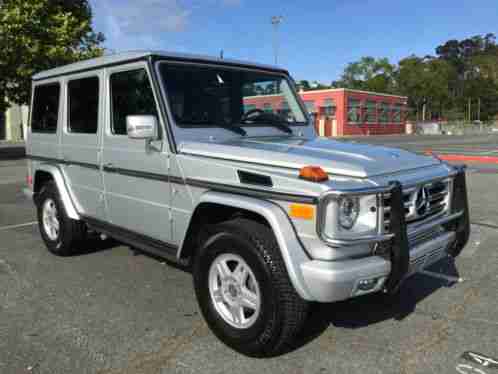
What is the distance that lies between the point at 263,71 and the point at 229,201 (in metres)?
1.98

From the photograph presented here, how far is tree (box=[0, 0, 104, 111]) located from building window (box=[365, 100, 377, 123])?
47914mm

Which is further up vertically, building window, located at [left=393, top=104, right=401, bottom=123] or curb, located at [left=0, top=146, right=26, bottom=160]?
building window, located at [left=393, top=104, right=401, bottom=123]

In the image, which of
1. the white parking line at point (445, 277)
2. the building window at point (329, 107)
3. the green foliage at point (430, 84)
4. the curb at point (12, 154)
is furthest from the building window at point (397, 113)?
the white parking line at point (445, 277)

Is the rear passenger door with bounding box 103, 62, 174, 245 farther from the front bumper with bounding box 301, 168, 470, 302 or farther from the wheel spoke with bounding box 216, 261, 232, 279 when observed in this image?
the front bumper with bounding box 301, 168, 470, 302

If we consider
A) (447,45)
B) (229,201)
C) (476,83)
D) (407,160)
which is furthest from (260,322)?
(447,45)

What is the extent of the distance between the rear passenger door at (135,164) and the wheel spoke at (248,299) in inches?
35.3

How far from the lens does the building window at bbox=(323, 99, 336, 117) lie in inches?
2308

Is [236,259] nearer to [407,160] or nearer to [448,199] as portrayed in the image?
[407,160]

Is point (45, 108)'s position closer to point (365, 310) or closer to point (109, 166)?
point (109, 166)

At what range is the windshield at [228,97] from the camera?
Result: 3869mm

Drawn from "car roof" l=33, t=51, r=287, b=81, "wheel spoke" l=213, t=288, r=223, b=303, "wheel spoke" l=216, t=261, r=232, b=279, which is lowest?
"wheel spoke" l=213, t=288, r=223, b=303

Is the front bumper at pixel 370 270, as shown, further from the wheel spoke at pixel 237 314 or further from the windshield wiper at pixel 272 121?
the windshield wiper at pixel 272 121

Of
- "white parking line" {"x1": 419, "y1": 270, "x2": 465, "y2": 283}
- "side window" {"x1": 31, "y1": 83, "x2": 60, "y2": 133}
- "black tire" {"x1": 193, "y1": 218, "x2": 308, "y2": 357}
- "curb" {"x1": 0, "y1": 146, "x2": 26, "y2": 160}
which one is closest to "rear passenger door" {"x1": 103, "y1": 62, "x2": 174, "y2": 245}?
"black tire" {"x1": 193, "y1": 218, "x2": 308, "y2": 357}

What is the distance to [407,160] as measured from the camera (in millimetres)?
3441
